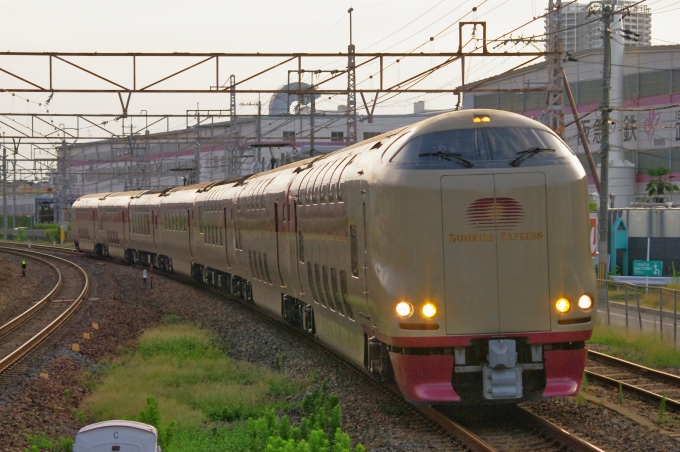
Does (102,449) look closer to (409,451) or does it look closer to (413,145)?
(409,451)

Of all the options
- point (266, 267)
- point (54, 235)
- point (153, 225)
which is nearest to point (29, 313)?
point (266, 267)

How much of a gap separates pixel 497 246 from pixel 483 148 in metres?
1.14

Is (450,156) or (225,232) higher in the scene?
(450,156)

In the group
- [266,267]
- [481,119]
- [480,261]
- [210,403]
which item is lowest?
[210,403]

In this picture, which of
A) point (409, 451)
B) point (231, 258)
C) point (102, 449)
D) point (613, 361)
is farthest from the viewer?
point (231, 258)

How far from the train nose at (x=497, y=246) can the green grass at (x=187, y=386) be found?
11.7 feet

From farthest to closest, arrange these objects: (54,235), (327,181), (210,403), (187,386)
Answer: (54,235) < (187,386) < (327,181) < (210,403)

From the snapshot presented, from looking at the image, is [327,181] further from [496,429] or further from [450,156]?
[496,429]

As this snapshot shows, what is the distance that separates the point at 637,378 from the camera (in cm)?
1417

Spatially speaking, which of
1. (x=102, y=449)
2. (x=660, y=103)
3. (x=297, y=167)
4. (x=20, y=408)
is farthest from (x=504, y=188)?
(x=660, y=103)

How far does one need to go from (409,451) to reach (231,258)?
687 inches

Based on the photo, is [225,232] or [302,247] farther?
[225,232]

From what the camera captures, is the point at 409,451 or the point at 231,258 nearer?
the point at 409,451

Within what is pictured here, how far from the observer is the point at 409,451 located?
966 centimetres
